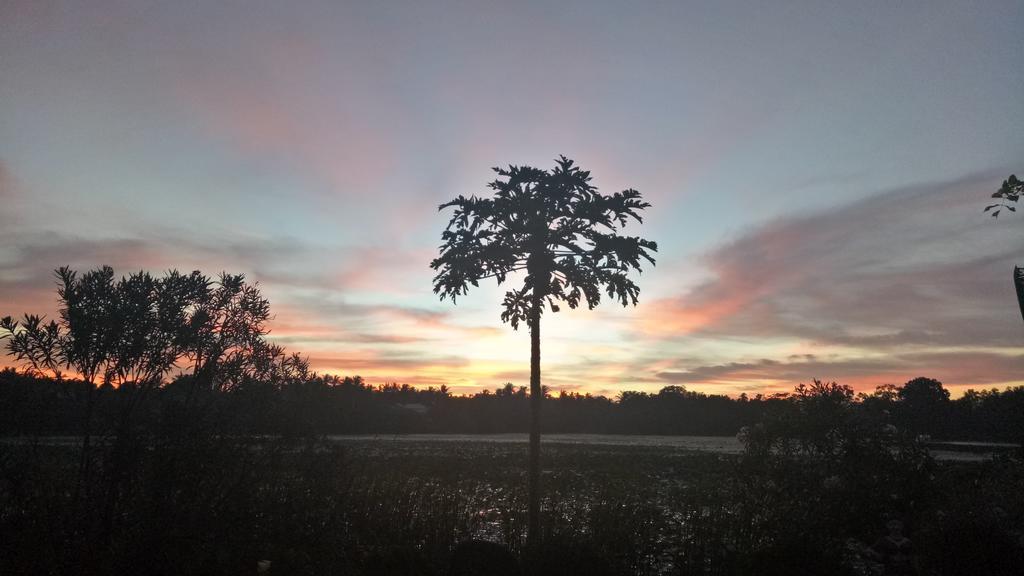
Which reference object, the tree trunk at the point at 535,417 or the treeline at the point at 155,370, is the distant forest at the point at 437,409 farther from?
the tree trunk at the point at 535,417

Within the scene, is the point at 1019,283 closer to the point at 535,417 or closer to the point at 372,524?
the point at 535,417

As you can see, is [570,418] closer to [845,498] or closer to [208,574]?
[845,498]

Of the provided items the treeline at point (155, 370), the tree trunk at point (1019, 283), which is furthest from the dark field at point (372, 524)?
the tree trunk at point (1019, 283)

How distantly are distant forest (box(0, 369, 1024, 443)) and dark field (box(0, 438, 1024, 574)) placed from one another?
851 mm

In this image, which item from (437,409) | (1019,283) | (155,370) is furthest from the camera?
(437,409)

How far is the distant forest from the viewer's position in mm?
12484

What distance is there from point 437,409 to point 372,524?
86.5m

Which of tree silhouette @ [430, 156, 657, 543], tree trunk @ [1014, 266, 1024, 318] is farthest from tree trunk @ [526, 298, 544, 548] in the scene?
tree trunk @ [1014, 266, 1024, 318]

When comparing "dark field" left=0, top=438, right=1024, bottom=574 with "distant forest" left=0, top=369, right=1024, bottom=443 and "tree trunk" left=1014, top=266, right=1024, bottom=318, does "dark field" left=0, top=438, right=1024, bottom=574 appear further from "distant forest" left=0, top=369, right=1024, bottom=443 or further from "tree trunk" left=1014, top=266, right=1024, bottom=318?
"tree trunk" left=1014, top=266, right=1024, bottom=318

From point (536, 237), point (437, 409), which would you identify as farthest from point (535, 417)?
point (437, 409)

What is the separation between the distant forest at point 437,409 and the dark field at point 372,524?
2.79ft

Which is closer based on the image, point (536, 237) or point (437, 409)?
point (536, 237)

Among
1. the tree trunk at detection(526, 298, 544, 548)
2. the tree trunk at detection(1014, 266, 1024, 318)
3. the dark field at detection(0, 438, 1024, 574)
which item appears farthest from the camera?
the tree trunk at detection(526, 298, 544, 548)

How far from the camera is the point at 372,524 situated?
52.4 ft
